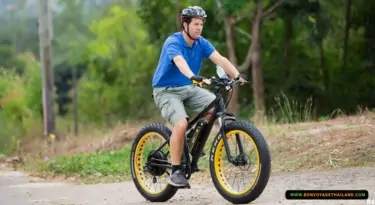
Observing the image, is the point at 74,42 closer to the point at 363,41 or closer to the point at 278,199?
the point at 363,41

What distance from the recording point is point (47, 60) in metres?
25.5

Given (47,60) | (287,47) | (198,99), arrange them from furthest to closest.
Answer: (287,47)
(47,60)
(198,99)

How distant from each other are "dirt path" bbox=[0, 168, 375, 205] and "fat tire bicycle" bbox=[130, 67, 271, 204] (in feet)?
0.65

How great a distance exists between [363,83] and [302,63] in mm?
4389

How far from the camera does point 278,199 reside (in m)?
8.71

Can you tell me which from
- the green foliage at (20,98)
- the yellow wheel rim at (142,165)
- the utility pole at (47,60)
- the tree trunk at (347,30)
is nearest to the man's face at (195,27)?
the yellow wheel rim at (142,165)

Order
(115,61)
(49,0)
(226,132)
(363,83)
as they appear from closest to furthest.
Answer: (226,132)
(49,0)
(363,83)
(115,61)

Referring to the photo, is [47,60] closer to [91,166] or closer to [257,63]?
[257,63]

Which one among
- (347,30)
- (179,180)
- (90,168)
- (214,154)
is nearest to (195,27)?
(214,154)

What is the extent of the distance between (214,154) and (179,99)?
2.44 ft

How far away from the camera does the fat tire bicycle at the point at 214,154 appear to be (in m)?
8.26

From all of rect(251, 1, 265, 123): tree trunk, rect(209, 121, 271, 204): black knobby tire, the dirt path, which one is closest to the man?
rect(209, 121, 271, 204): black knobby tire

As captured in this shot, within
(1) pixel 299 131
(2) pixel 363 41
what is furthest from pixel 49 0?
(2) pixel 363 41

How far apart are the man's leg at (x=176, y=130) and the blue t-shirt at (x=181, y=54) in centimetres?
16
